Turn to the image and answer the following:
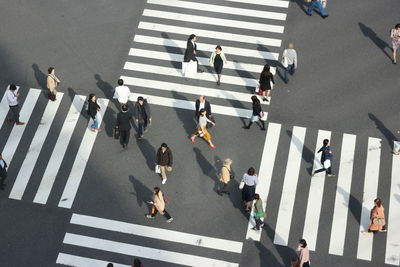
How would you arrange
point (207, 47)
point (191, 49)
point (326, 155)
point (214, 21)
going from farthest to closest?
point (214, 21), point (207, 47), point (191, 49), point (326, 155)

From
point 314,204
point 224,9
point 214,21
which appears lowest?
point 314,204

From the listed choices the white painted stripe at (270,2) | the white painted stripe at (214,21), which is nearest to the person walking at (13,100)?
the white painted stripe at (214,21)

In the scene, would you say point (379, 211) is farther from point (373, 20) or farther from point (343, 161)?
point (373, 20)

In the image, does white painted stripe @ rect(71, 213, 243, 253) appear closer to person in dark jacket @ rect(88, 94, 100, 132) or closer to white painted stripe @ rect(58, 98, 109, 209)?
white painted stripe @ rect(58, 98, 109, 209)

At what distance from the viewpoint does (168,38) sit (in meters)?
28.9

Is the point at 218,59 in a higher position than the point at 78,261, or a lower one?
higher

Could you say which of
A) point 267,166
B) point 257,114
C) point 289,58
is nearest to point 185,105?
point 257,114

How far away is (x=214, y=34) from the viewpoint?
Result: 94.8 ft

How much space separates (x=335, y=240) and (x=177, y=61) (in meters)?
10.3

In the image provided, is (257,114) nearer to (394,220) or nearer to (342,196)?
(342,196)

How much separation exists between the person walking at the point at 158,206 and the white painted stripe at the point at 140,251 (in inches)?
47.4

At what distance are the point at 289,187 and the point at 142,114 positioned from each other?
19.6ft

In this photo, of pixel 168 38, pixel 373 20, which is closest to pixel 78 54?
pixel 168 38

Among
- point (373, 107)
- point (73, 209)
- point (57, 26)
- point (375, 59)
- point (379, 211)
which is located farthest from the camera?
point (57, 26)
